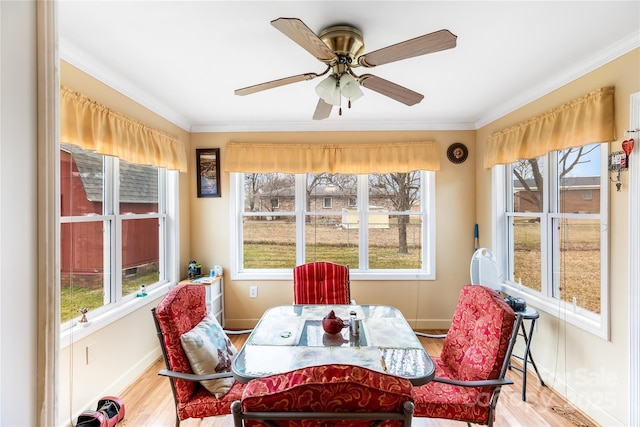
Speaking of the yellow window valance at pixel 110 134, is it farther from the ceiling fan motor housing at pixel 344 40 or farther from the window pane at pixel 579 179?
the window pane at pixel 579 179

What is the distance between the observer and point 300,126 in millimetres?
3826

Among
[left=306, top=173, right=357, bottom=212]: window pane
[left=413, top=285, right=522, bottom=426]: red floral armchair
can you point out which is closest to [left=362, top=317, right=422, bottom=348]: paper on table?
[left=413, top=285, right=522, bottom=426]: red floral armchair

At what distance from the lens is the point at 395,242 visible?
13.1ft

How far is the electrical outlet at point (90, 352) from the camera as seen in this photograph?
7.44ft

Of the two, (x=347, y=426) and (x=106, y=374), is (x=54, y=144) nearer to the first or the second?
(x=347, y=426)

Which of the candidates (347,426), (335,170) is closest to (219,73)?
(335,170)

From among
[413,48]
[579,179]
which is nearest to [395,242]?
[579,179]

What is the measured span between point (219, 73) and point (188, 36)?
516 mm

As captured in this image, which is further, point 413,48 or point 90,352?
point 90,352

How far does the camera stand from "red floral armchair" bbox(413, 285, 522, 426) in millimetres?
Result: 1721

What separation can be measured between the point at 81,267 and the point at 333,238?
2.55 meters

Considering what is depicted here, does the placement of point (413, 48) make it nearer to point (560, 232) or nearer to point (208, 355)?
point (208, 355)

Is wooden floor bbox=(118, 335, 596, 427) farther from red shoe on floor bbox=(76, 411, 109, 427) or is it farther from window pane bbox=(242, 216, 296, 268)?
window pane bbox=(242, 216, 296, 268)

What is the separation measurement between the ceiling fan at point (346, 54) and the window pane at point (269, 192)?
2.01 m
